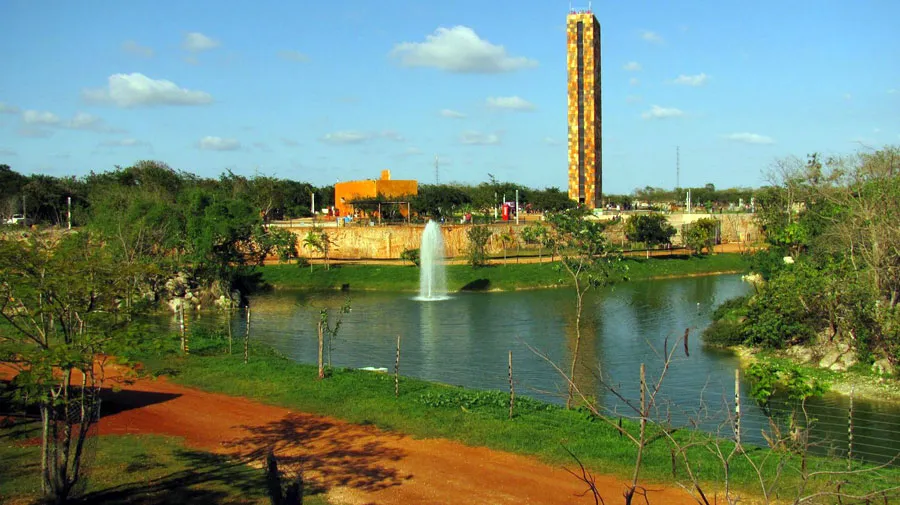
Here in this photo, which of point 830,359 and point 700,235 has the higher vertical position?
point 700,235

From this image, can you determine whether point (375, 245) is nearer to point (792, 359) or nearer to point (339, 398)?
point (792, 359)

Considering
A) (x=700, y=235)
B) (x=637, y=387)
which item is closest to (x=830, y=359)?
(x=637, y=387)

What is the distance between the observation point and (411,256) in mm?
51094

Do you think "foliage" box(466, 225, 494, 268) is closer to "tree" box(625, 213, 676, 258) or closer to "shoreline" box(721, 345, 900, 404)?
"tree" box(625, 213, 676, 258)

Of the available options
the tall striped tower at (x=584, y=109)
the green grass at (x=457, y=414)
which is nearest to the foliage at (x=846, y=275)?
the green grass at (x=457, y=414)

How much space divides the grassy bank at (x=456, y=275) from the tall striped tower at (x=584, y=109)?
36.9m

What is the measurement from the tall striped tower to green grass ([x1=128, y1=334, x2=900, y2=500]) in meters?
73.6

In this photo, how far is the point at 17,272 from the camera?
438 inches

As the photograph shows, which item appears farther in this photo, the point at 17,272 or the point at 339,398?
the point at 339,398

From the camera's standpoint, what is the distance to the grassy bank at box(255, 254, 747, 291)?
47.8 metres

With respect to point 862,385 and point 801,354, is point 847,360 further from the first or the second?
point 862,385

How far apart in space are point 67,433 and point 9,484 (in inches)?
71.5

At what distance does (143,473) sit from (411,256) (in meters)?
39.0

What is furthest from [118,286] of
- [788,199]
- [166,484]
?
[788,199]
